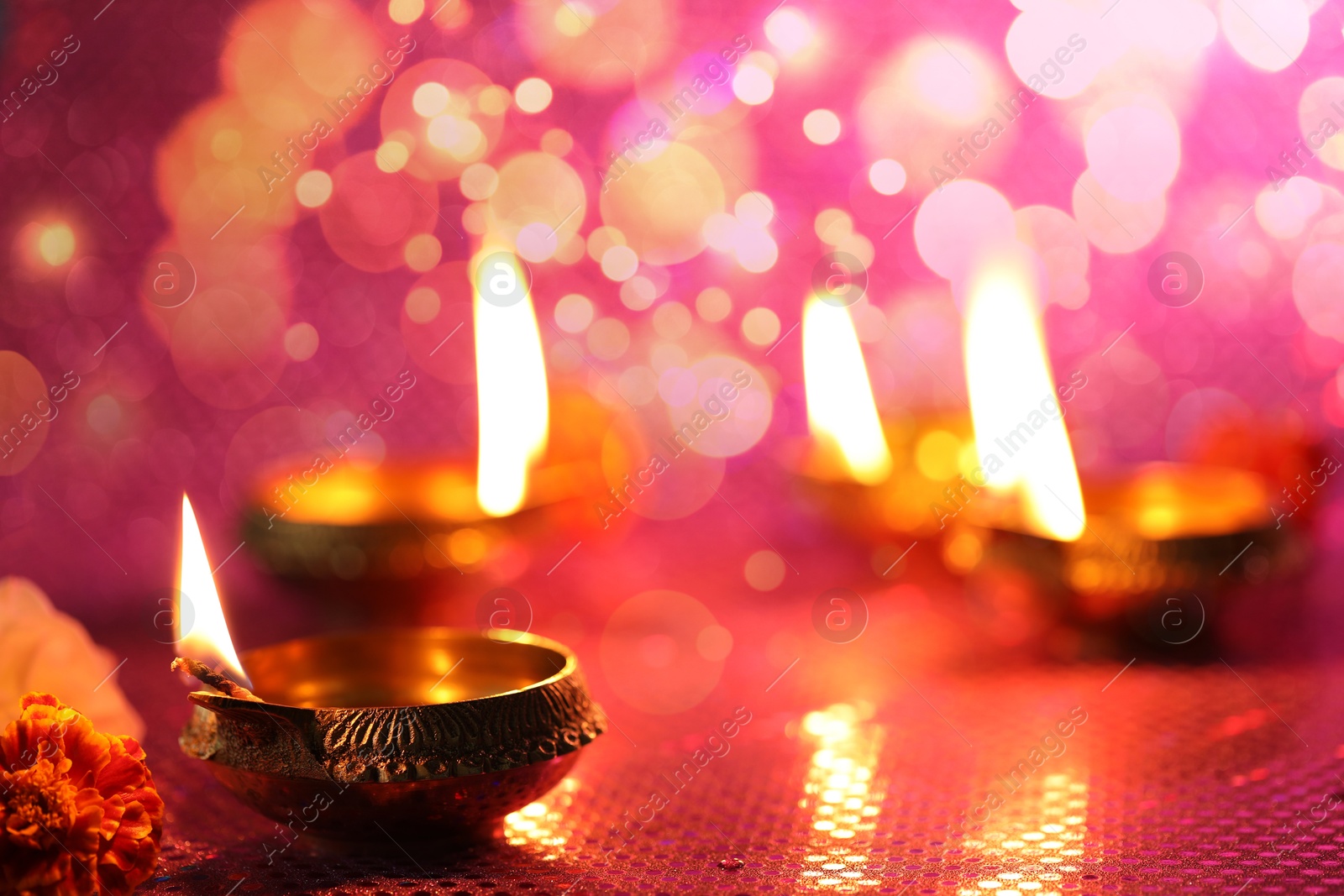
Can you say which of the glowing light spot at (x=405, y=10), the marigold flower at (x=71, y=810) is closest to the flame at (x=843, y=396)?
the glowing light spot at (x=405, y=10)

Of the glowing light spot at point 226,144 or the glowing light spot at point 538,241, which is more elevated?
the glowing light spot at point 538,241

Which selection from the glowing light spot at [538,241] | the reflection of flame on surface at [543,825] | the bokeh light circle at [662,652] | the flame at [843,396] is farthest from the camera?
the glowing light spot at [538,241]

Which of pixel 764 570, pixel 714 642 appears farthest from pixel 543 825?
pixel 764 570

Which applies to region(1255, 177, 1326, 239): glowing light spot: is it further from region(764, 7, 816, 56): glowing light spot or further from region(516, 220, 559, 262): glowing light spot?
region(516, 220, 559, 262): glowing light spot

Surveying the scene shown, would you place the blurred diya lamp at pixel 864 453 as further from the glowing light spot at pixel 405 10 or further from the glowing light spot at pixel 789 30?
the glowing light spot at pixel 405 10

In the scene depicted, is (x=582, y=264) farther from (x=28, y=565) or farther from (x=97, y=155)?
(x=28, y=565)

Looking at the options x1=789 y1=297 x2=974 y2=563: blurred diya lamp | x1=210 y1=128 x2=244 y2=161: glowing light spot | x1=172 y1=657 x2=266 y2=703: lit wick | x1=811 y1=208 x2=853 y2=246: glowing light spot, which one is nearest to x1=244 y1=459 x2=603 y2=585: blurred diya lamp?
x1=789 y1=297 x2=974 y2=563: blurred diya lamp

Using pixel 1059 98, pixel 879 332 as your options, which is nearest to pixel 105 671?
pixel 879 332
